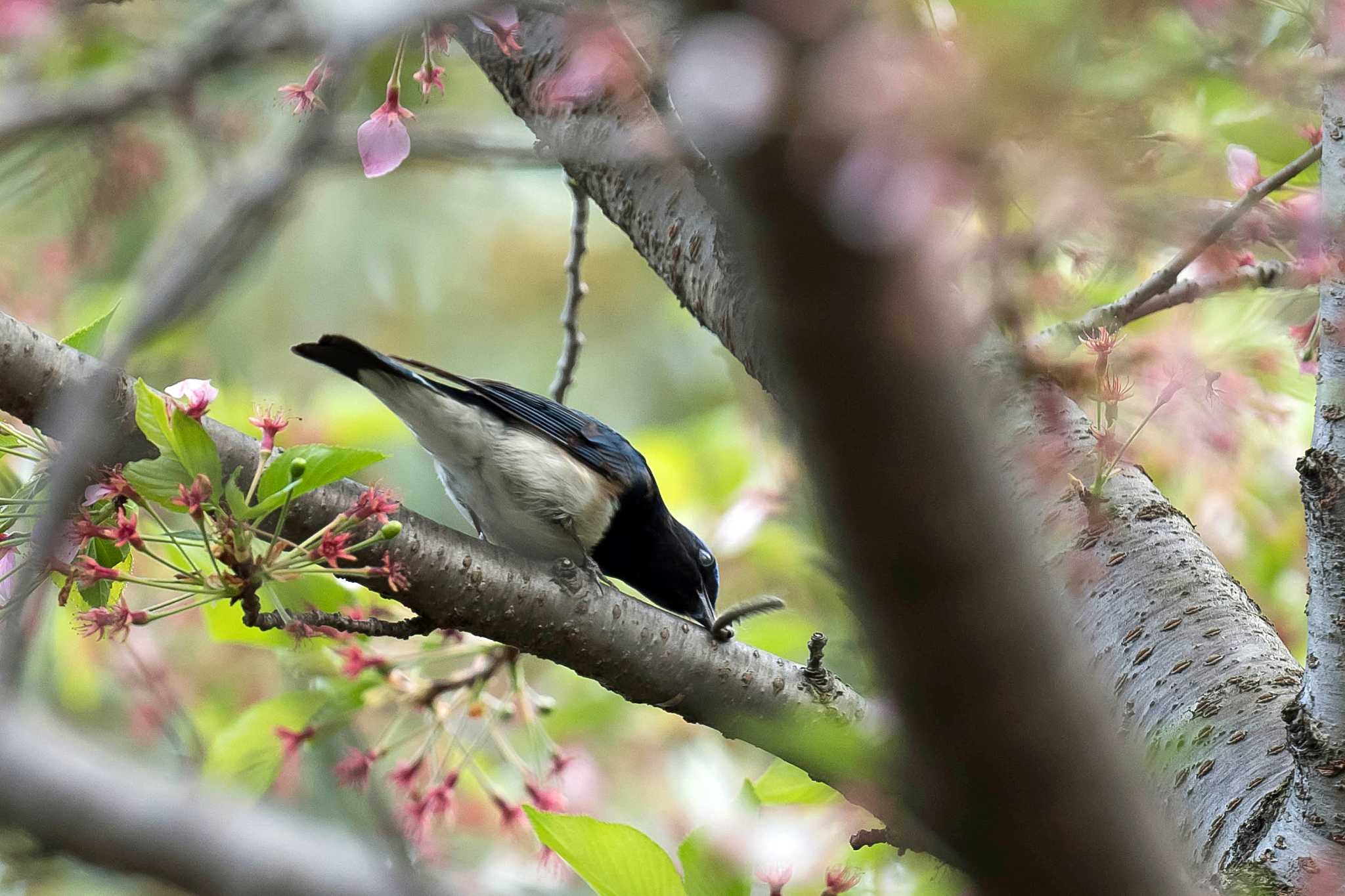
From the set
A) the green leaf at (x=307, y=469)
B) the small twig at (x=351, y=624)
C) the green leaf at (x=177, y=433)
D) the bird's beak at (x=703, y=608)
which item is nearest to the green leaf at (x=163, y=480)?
the green leaf at (x=177, y=433)

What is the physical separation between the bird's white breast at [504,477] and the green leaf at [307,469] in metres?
1.42

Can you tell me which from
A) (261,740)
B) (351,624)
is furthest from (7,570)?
(261,740)

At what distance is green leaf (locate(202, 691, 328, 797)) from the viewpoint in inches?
92.4

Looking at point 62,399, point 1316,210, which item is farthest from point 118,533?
point 1316,210

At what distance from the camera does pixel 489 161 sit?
4.49 ft

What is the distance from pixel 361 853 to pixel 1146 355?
138 cm

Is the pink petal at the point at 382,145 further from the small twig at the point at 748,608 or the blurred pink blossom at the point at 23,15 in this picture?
the small twig at the point at 748,608

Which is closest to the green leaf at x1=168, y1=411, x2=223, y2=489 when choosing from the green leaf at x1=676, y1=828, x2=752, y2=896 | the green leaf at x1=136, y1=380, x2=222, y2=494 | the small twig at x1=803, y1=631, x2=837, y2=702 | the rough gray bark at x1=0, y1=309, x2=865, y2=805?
the green leaf at x1=136, y1=380, x2=222, y2=494

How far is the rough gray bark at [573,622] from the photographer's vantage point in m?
1.76

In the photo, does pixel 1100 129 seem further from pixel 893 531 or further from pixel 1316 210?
pixel 1316 210

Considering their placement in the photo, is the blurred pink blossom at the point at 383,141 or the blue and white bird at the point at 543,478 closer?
the blurred pink blossom at the point at 383,141

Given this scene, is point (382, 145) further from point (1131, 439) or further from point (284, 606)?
point (1131, 439)

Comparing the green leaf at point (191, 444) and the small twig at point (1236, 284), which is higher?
the small twig at point (1236, 284)

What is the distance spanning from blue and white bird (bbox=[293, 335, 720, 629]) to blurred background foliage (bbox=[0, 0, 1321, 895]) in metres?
0.21
